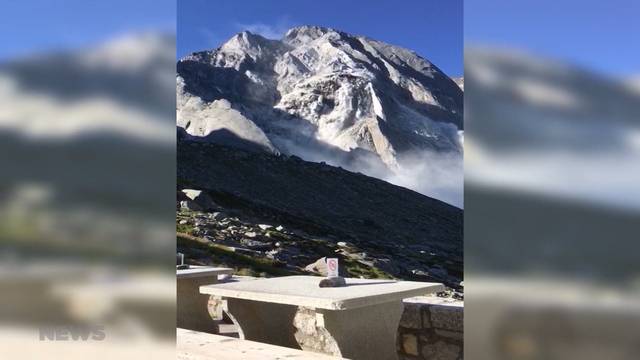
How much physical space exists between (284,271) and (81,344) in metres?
12.6

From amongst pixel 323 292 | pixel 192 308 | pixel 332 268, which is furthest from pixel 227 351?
pixel 192 308

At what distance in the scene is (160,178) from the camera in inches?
50.4

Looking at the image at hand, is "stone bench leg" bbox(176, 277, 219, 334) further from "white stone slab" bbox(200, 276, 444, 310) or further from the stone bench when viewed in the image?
the stone bench

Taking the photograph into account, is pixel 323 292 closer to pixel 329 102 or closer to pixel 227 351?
pixel 227 351

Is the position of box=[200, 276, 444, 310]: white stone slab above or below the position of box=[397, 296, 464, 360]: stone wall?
above

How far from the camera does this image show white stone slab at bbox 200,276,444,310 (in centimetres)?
293

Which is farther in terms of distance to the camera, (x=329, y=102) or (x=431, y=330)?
(x=329, y=102)

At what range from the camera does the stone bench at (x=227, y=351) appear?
8.43 feet

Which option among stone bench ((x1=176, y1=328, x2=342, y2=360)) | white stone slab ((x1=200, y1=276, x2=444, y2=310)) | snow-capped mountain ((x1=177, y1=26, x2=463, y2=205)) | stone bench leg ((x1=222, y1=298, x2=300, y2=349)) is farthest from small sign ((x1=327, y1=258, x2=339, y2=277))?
snow-capped mountain ((x1=177, y1=26, x2=463, y2=205))

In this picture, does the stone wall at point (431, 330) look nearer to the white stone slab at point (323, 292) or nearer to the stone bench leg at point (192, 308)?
the white stone slab at point (323, 292)

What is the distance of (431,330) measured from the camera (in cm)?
343

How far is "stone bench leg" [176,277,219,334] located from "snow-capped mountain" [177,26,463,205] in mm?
40256

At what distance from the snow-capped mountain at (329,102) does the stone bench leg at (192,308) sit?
132 feet

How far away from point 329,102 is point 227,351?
57583 millimetres
